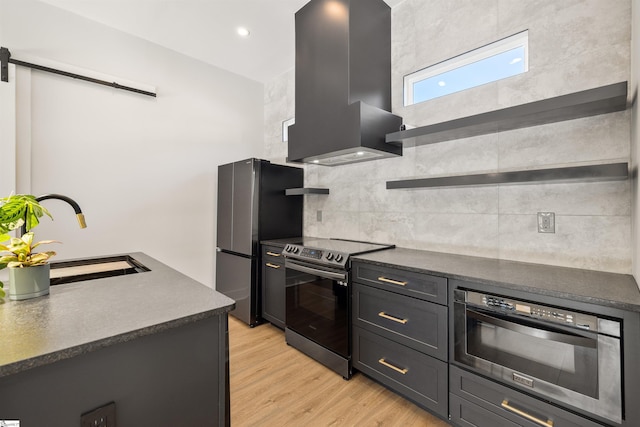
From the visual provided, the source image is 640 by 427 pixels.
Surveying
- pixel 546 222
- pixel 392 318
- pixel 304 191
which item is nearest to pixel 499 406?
pixel 392 318

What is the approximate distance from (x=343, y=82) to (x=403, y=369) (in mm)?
2137

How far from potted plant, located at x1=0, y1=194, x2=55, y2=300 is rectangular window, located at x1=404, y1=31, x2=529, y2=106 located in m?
2.70

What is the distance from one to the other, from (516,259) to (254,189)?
2.49m

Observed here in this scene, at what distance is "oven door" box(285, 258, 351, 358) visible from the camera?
218 cm

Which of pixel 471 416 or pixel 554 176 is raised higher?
pixel 554 176

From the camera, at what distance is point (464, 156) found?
2221mm

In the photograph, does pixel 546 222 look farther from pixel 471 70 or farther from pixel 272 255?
pixel 272 255

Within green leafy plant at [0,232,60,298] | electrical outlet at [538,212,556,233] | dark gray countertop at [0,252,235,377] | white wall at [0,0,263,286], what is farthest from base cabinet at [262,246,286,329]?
electrical outlet at [538,212,556,233]

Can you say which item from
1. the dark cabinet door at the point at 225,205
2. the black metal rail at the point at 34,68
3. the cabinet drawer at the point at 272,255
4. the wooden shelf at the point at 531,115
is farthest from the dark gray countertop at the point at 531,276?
the black metal rail at the point at 34,68

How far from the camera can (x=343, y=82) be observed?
2219mm

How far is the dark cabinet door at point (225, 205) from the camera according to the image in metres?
3.47

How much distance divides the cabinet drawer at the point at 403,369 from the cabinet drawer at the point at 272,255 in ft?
3.77

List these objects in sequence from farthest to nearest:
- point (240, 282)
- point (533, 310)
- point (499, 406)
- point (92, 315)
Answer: point (240, 282) < point (499, 406) < point (533, 310) < point (92, 315)

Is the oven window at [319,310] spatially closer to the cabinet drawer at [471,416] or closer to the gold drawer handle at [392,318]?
the gold drawer handle at [392,318]
